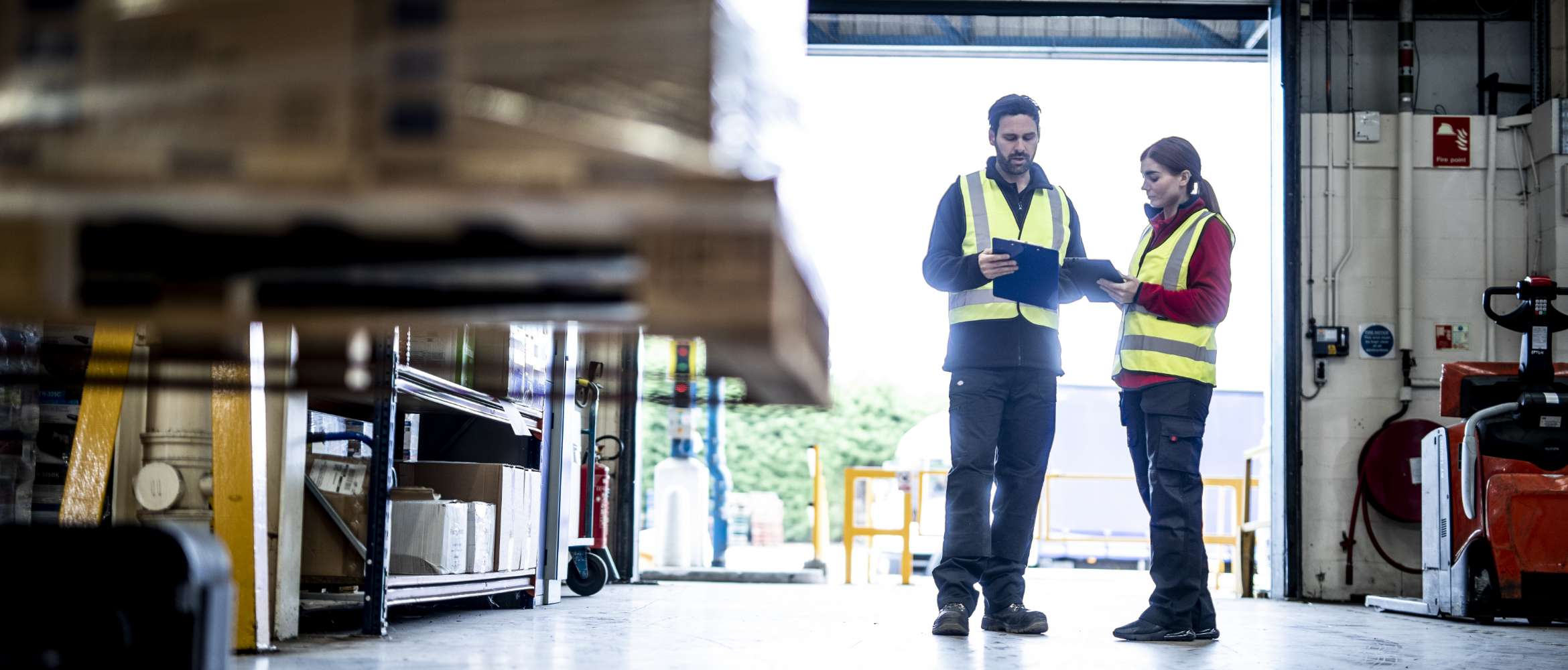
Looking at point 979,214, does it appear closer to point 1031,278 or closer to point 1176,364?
point 1031,278

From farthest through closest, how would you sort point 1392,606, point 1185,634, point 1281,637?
point 1392,606 < point 1281,637 < point 1185,634

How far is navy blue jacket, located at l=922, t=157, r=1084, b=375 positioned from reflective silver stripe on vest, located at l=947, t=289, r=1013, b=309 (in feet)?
0.09

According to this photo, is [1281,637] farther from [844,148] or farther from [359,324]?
[359,324]

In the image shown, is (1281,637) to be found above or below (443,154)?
below

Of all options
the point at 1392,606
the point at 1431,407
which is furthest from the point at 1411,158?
the point at 1392,606

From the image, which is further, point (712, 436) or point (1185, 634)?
point (712, 436)

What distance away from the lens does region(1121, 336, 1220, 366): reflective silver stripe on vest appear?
4.06 m

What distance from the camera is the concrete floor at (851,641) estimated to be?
3211mm

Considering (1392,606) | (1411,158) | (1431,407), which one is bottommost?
A: (1392,606)

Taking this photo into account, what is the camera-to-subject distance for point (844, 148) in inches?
69.2

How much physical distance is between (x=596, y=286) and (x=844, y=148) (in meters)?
0.87

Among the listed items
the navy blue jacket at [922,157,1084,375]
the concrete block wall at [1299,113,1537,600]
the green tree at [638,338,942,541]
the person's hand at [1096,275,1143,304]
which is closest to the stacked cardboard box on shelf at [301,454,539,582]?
the navy blue jacket at [922,157,1084,375]

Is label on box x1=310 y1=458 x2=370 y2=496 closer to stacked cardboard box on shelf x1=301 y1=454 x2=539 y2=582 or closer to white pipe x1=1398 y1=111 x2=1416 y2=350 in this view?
stacked cardboard box on shelf x1=301 y1=454 x2=539 y2=582

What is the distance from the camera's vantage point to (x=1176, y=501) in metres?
4.02
